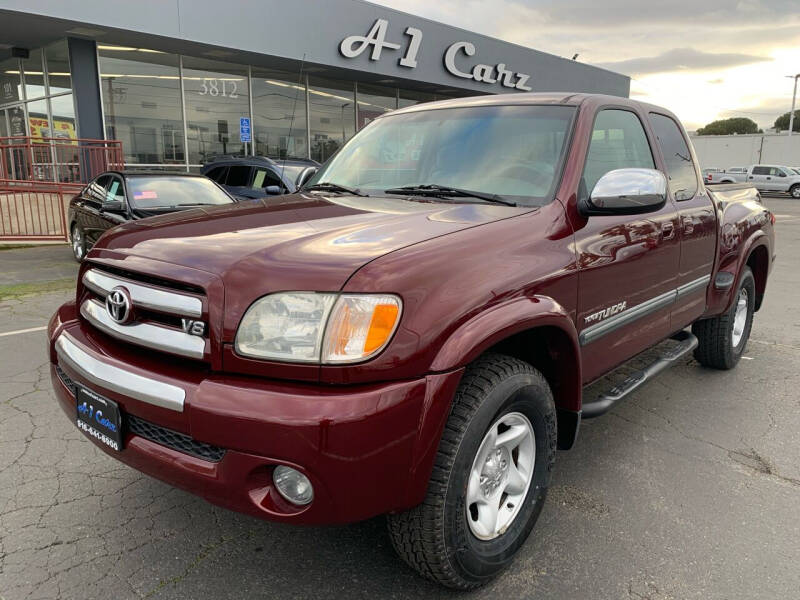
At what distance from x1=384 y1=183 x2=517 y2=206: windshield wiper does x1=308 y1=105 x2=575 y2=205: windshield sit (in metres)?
0.03

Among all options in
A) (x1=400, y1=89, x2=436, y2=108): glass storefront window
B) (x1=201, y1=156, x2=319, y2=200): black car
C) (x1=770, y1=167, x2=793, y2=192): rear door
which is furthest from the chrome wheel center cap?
(x1=770, y1=167, x2=793, y2=192): rear door

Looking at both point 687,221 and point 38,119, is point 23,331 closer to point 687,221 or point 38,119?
point 687,221

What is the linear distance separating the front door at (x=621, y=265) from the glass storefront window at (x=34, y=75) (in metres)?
15.9

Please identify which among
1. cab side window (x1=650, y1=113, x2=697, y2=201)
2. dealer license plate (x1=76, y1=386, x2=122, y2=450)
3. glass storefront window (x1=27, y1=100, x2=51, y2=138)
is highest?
glass storefront window (x1=27, y1=100, x2=51, y2=138)

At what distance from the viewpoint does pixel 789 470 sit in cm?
320

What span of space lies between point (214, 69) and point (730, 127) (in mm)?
106310

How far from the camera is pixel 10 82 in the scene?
1650cm

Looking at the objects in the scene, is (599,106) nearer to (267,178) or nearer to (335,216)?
(335,216)

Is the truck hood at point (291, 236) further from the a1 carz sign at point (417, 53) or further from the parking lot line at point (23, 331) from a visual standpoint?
the a1 carz sign at point (417, 53)

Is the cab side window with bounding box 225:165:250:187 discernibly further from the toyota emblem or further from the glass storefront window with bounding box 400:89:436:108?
the glass storefront window with bounding box 400:89:436:108

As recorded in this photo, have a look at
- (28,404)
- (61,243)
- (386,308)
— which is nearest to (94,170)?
(61,243)

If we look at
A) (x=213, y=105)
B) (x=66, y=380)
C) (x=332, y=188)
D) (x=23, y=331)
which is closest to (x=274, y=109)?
(x=213, y=105)

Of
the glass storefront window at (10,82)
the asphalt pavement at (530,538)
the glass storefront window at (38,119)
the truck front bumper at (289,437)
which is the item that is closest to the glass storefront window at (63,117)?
the glass storefront window at (38,119)

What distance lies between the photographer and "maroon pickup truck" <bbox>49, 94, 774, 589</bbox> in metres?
1.82
